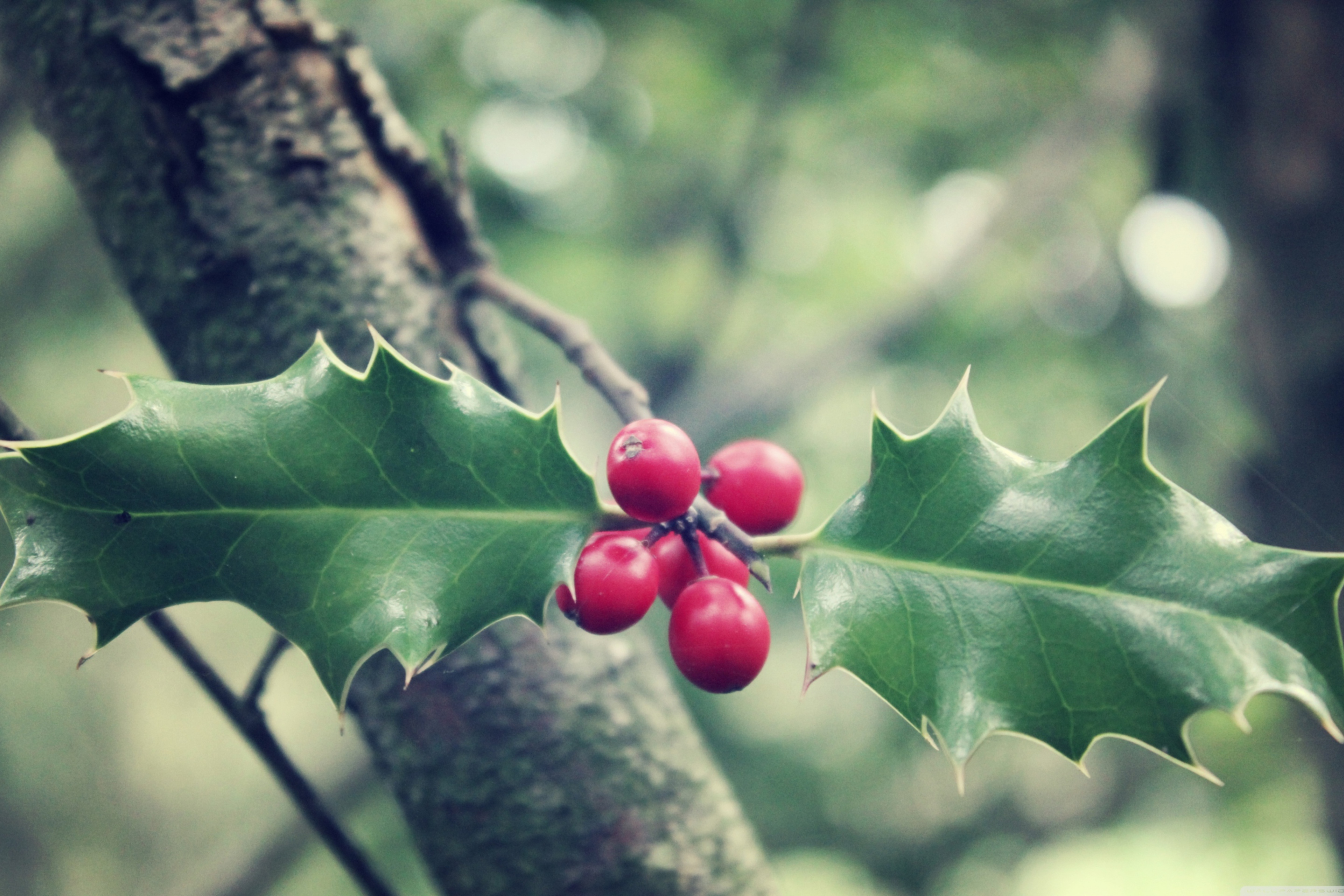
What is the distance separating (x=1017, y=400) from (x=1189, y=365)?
747 mm

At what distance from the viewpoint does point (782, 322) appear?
183 inches

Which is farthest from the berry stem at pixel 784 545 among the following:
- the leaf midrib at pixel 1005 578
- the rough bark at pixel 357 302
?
the rough bark at pixel 357 302

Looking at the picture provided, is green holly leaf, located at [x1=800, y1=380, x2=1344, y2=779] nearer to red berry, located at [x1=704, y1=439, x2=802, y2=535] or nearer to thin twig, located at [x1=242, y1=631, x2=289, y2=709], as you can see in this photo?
red berry, located at [x1=704, y1=439, x2=802, y2=535]

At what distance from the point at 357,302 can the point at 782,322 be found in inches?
150

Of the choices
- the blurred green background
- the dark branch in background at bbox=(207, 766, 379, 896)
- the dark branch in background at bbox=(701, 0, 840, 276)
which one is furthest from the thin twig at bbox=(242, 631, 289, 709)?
the dark branch in background at bbox=(701, 0, 840, 276)

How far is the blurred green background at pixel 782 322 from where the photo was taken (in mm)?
2959

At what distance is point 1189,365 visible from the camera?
3.59 metres

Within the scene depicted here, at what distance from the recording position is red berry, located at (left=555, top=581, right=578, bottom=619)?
0.72 metres

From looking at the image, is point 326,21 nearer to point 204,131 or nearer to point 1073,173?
point 204,131

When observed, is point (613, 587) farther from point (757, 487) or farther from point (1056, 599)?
point (1056, 599)

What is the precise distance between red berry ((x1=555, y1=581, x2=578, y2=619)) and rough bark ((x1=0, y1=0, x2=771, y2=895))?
0.26 metres

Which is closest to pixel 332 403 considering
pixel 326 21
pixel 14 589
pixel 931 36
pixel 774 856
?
pixel 14 589

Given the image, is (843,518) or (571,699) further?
(571,699)

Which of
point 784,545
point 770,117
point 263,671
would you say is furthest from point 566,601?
point 770,117
